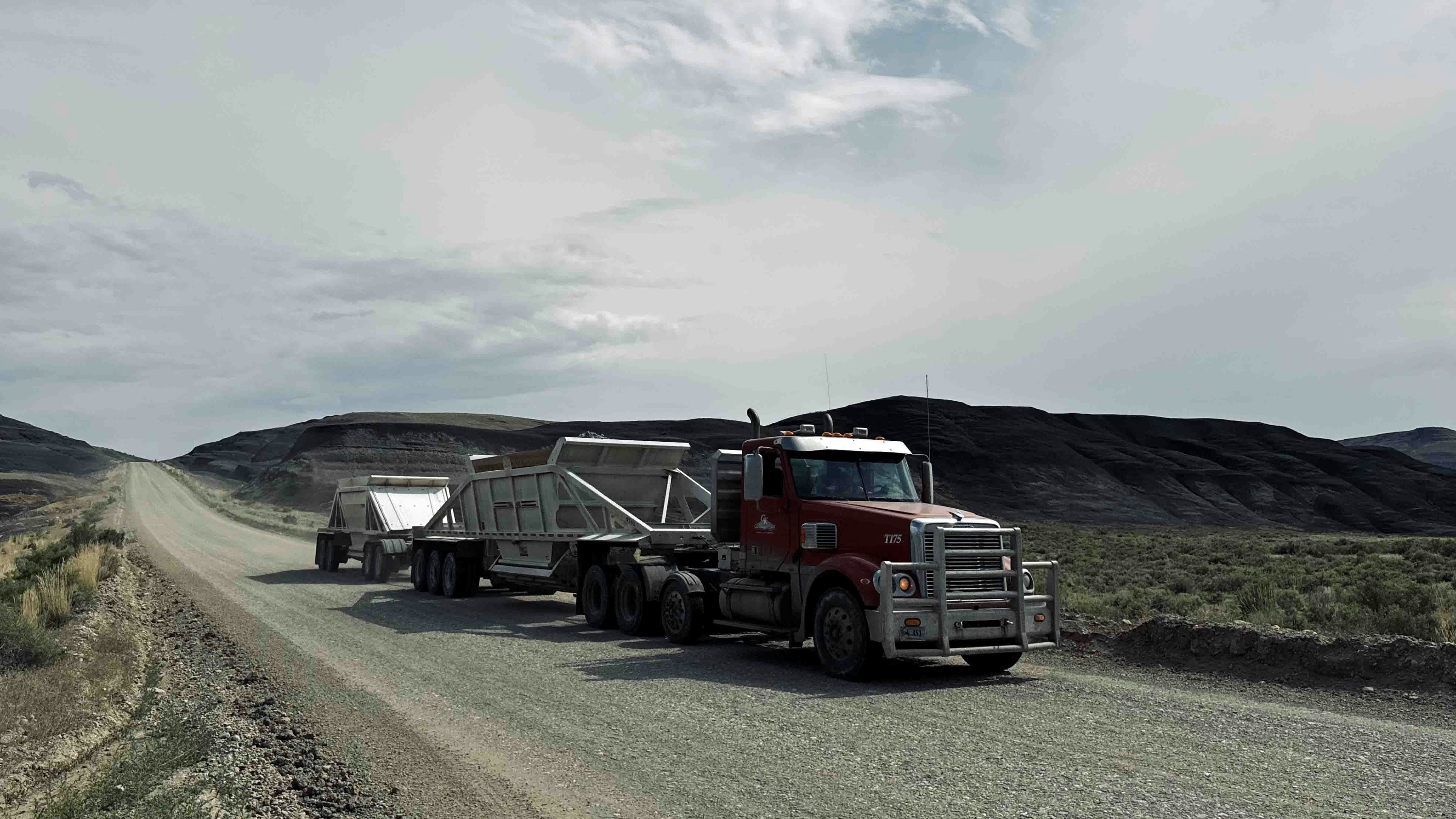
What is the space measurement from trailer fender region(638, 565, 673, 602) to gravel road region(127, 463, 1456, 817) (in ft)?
4.08

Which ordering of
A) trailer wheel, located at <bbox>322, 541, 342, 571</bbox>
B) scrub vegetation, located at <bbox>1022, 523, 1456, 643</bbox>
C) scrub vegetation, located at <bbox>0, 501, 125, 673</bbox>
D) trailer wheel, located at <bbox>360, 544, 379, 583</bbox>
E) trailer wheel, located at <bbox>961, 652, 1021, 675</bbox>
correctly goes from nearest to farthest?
1. trailer wheel, located at <bbox>961, 652, 1021, 675</bbox>
2. scrub vegetation, located at <bbox>0, 501, 125, 673</bbox>
3. scrub vegetation, located at <bbox>1022, 523, 1456, 643</bbox>
4. trailer wheel, located at <bbox>360, 544, 379, 583</bbox>
5. trailer wheel, located at <bbox>322, 541, 342, 571</bbox>

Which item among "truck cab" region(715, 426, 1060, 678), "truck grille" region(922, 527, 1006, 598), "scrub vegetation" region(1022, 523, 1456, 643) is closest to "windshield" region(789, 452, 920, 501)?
"truck cab" region(715, 426, 1060, 678)

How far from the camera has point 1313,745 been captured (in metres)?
8.04

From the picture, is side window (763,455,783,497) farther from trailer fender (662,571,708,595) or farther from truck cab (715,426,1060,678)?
trailer fender (662,571,708,595)

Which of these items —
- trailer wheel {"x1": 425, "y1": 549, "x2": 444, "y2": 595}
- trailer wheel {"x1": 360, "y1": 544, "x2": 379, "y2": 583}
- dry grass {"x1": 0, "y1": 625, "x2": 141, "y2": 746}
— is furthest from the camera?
trailer wheel {"x1": 360, "y1": 544, "x2": 379, "y2": 583}

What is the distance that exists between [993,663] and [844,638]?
184 centimetres

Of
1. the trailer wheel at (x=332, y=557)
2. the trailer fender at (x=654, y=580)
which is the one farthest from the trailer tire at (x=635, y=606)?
the trailer wheel at (x=332, y=557)

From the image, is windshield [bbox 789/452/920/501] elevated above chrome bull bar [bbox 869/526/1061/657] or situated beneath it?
elevated above

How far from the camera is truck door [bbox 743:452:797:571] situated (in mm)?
12961

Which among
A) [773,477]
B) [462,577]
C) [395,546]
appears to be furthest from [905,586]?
[395,546]

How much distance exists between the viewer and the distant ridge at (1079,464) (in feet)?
255

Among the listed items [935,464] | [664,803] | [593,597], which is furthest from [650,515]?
[935,464]

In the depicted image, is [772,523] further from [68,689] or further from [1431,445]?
[1431,445]

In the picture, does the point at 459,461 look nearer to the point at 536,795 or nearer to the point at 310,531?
the point at 310,531
